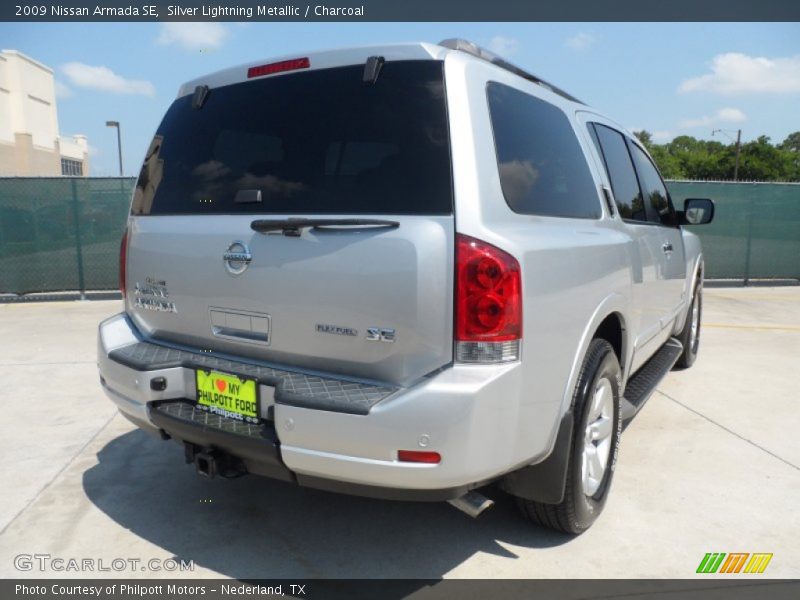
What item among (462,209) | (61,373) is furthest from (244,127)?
(61,373)

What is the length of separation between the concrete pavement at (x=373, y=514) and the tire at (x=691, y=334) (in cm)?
99

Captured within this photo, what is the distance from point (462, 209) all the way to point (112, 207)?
905 centimetres

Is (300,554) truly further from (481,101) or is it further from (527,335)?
(481,101)

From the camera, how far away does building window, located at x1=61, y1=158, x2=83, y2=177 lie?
186 ft

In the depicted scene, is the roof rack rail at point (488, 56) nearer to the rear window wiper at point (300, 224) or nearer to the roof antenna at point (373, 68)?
the roof antenna at point (373, 68)

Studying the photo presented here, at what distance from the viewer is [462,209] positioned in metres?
2.17

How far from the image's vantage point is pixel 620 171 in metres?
3.79

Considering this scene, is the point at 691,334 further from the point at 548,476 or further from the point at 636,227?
the point at 548,476

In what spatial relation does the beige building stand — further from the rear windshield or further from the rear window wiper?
the rear window wiper

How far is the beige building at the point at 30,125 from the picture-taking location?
1860 inches

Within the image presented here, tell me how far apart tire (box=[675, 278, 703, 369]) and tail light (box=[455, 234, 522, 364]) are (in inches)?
159

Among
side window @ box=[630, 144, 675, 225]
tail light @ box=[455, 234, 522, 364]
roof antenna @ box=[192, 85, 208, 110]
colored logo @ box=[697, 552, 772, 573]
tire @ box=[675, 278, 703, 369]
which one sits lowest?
colored logo @ box=[697, 552, 772, 573]

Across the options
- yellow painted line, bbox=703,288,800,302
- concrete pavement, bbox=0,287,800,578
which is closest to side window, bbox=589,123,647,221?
concrete pavement, bbox=0,287,800,578

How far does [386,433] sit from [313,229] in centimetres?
79
